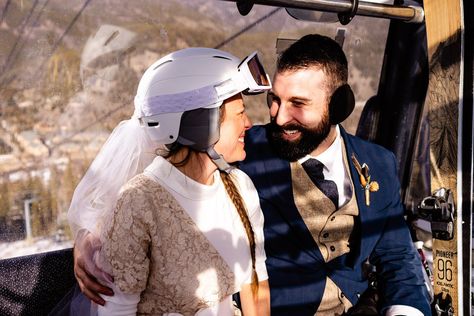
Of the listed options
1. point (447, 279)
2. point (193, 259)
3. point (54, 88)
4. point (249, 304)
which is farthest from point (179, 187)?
A: point (54, 88)

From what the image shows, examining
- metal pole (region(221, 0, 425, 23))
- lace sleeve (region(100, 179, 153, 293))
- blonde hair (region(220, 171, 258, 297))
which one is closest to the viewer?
lace sleeve (region(100, 179, 153, 293))

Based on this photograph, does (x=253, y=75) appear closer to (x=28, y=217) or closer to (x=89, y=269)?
(x=89, y=269)

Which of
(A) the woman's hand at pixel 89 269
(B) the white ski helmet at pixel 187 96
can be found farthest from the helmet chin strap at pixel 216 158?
(A) the woman's hand at pixel 89 269

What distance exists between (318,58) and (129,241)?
1156 millimetres

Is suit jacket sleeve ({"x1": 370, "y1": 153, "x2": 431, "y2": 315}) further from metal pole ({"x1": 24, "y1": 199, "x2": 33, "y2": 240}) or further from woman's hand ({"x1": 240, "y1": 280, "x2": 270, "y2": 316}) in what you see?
metal pole ({"x1": 24, "y1": 199, "x2": 33, "y2": 240})

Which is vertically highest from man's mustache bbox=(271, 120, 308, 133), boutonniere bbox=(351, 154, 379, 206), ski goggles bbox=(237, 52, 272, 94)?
ski goggles bbox=(237, 52, 272, 94)

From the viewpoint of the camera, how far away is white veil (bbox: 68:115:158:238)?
166 centimetres

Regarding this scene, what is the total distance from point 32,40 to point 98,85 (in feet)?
3.85

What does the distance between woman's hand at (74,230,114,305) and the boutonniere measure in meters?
1.16

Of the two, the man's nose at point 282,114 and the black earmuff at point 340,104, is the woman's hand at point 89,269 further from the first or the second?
the black earmuff at point 340,104

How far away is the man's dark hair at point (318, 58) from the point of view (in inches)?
80.8

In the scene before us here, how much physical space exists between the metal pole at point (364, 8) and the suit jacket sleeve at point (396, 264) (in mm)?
717

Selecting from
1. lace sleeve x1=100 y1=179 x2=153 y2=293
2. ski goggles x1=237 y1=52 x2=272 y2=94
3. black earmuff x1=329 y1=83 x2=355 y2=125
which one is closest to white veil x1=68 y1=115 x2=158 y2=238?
lace sleeve x1=100 y1=179 x2=153 y2=293

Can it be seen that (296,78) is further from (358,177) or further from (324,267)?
(324,267)
